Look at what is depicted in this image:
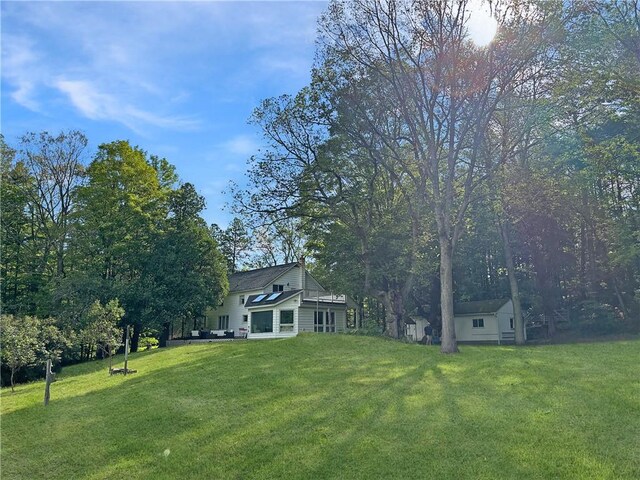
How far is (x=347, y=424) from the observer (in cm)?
754

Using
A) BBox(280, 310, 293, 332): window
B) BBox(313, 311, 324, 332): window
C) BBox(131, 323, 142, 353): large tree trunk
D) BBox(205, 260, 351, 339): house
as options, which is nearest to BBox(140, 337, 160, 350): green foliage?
BBox(131, 323, 142, 353): large tree trunk

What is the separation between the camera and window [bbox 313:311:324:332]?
30891mm

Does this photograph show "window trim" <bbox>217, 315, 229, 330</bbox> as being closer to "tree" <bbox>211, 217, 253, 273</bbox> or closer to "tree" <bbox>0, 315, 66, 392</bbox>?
"tree" <bbox>211, 217, 253, 273</bbox>

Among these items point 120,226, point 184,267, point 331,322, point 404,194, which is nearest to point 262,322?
point 331,322

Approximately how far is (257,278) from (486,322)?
1841 centimetres

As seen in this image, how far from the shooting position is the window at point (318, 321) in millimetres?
30891

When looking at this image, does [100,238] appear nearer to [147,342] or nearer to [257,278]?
[147,342]

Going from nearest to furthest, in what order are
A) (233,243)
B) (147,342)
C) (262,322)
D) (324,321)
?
1. (324,321)
2. (262,322)
3. (147,342)
4. (233,243)

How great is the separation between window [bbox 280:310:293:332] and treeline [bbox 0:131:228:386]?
4.90 m

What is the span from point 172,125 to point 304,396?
890 centimetres

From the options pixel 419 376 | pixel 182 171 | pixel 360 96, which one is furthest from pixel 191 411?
pixel 182 171

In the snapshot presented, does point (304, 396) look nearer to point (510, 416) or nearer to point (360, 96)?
point (510, 416)

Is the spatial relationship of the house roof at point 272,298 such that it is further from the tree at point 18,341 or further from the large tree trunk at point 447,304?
the large tree trunk at point 447,304

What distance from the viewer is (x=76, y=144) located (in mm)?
30562
